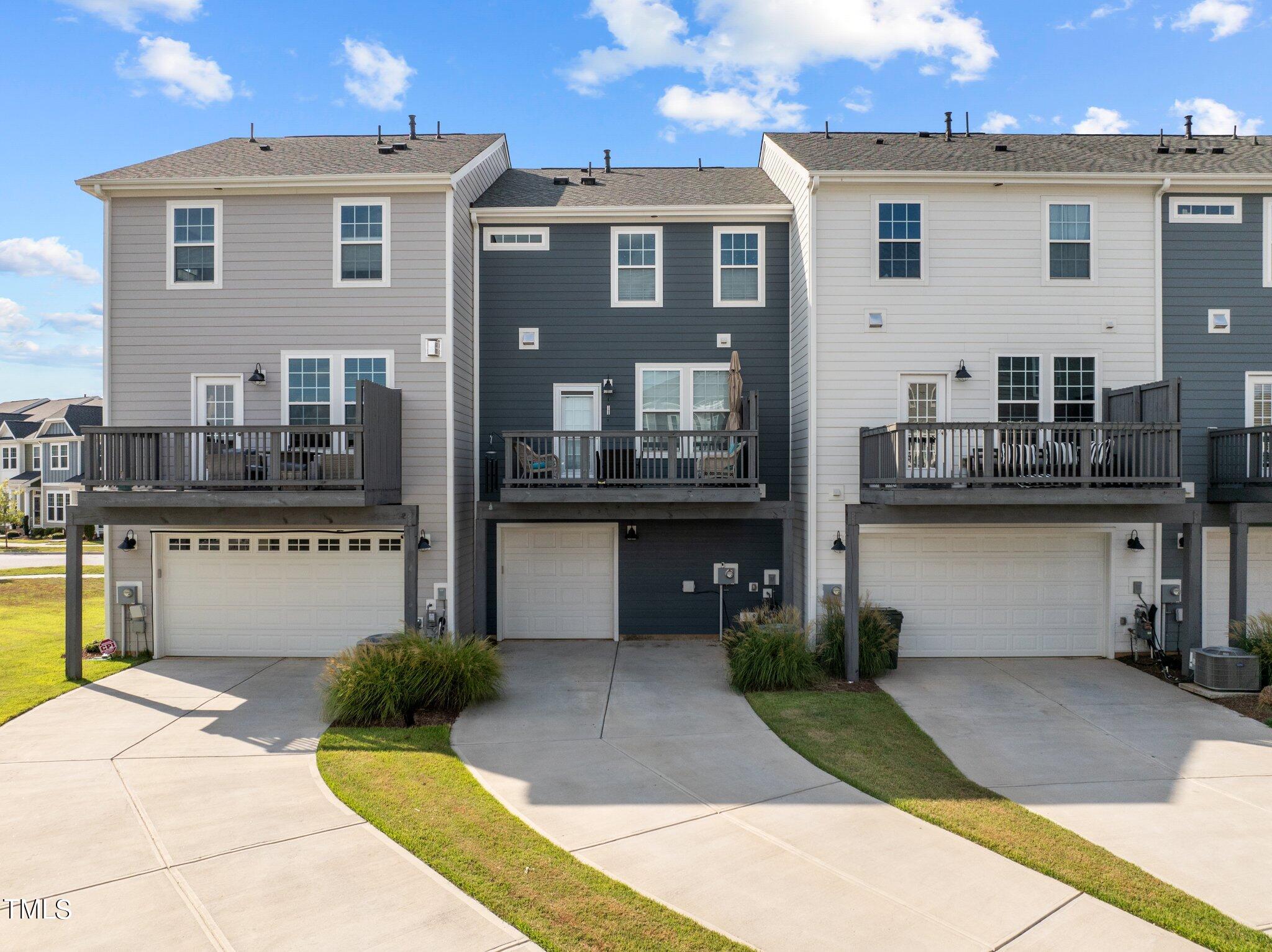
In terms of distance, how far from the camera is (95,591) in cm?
1738

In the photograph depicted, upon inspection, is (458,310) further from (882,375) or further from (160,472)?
(882,375)

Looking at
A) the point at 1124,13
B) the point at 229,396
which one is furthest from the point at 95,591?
the point at 1124,13

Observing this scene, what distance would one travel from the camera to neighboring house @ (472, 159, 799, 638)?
12.0 metres

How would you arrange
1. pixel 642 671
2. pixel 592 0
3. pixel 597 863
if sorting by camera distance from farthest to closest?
1. pixel 592 0
2. pixel 642 671
3. pixel 597 863

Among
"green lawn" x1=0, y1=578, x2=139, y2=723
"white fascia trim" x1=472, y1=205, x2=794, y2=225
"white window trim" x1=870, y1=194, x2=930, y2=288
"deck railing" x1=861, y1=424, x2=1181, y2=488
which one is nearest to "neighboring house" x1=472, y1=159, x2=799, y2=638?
"white fascia trim" x1=472, y1=205, x2=794, y2=225

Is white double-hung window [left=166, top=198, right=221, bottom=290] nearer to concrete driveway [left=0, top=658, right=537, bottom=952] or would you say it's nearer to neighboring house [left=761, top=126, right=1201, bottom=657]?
concrete driveway [left=0, top=658, right=537, bottom=952]

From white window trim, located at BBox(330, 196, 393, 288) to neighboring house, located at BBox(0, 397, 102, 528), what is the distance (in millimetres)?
33653

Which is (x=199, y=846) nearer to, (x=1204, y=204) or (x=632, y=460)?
(x=632, y=460)

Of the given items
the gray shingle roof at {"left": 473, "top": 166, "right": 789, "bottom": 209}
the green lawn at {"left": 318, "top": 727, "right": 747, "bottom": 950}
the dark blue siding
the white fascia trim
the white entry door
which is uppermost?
the gray shingle roof at {"left": 473, "top": 166, "right": 789, "bottom": 209}

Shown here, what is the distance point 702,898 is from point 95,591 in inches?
742

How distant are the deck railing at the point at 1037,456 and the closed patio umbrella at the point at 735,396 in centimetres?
210

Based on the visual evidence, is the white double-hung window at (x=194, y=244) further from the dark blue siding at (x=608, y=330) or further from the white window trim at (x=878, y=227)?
the white window trim at (x=878, y=227)

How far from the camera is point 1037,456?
948 cm

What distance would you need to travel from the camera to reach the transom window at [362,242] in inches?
432
